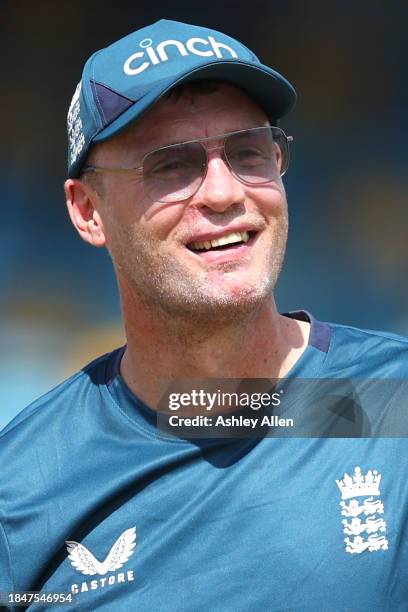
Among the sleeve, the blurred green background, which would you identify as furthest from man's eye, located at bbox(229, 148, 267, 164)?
the blurred green background

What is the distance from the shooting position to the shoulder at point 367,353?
1855mm

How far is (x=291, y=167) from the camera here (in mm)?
3779

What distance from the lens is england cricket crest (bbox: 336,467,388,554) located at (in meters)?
1.62

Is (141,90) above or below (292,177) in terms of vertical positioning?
below

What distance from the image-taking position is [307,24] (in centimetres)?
375

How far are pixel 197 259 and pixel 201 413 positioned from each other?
338 mm

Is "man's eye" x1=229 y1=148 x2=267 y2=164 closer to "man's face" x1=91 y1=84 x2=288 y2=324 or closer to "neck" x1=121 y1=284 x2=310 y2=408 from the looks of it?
"man's face" x1=91 y1=84 x2=288 y2=324

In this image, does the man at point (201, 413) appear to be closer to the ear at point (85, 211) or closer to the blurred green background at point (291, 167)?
the ear at point (85, 211)

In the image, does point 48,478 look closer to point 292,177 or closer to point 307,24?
point 292,177

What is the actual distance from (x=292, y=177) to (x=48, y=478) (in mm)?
2249

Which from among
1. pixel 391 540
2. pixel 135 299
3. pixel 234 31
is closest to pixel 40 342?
pixel 234 31

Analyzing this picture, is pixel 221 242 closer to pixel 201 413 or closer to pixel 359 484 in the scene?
pixel 201 413

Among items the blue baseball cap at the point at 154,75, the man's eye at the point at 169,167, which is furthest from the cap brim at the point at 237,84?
the man's eye at the point at 169,167

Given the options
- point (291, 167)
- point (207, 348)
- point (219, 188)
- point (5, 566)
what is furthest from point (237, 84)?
point (291, 167)
